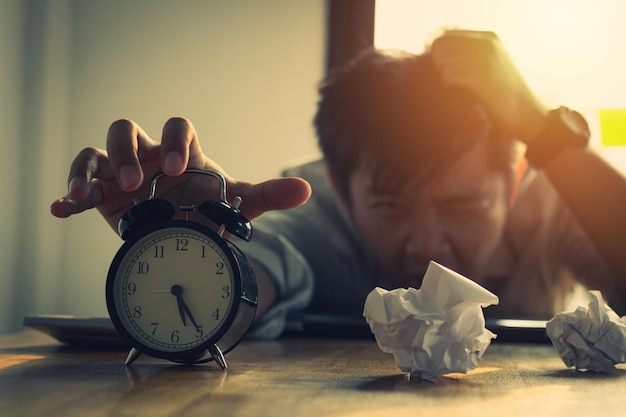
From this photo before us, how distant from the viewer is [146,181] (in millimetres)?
1122

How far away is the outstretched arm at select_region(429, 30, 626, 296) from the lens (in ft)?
6.07

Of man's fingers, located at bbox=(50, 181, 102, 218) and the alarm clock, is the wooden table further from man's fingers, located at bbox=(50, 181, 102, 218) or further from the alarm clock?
man's fingers, located at bbox=(50, 181, 102, 218)

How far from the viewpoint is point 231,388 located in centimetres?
71

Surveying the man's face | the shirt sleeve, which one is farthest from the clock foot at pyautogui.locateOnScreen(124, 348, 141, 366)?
the man's face

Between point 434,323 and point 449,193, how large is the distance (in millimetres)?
1186

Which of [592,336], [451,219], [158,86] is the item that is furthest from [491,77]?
[592,336]

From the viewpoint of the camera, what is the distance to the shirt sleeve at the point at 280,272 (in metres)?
1.69

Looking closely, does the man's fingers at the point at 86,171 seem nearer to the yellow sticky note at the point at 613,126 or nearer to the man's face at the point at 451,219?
the man's face at the point at 451,219

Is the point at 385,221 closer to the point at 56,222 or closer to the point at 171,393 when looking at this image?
the point at 56,222

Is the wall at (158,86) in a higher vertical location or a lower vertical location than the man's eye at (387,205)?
higher

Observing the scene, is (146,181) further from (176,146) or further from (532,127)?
(532,127)

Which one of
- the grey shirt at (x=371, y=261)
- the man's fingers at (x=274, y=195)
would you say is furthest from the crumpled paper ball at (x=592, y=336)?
the grey shirt at (x=371, y=261)

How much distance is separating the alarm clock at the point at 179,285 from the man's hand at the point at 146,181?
0.08 m

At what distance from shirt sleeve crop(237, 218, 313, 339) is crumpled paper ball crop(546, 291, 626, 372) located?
2.74 ft
